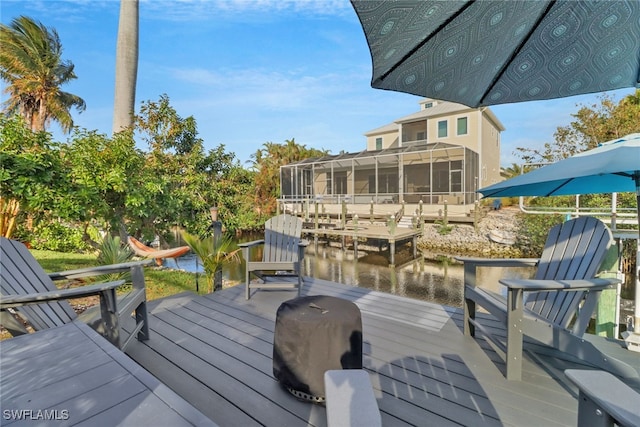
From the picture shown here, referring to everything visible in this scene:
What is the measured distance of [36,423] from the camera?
980mm

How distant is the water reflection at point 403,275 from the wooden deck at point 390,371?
177 inches

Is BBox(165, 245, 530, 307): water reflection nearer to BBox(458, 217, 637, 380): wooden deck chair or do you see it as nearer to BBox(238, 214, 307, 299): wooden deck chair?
BBox(238, 214, 307, 299): wooden deck chair

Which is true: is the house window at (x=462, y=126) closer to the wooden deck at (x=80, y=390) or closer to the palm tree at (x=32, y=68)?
the wooden deck at (x=80, y=390)

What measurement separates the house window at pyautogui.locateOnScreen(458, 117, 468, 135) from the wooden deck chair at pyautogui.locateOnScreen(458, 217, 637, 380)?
52.5 ft

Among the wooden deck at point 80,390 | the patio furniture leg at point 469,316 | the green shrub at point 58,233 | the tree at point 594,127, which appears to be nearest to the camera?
the wooden deck at point 80,390

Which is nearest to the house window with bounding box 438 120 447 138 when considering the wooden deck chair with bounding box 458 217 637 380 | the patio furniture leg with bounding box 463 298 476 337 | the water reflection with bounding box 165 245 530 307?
the water reflection with bounding box 165 245 530 307

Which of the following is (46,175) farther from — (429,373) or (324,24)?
(429,373)

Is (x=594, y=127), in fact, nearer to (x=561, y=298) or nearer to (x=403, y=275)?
(x=403, y=275)

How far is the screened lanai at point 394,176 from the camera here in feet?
49.8

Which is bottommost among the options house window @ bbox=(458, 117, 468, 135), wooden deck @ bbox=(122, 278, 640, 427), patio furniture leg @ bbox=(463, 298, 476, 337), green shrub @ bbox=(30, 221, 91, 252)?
wooden deck @ bbox=(122, 278, 640, 427)

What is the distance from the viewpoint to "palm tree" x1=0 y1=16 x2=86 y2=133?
13734mm

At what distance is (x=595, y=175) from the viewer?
86.4 inches

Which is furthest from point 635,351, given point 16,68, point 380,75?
point 16,68

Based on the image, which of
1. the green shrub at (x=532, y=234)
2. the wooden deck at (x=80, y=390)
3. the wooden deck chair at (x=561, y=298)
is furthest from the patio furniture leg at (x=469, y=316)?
the green shrub at (x=532, y=234)
